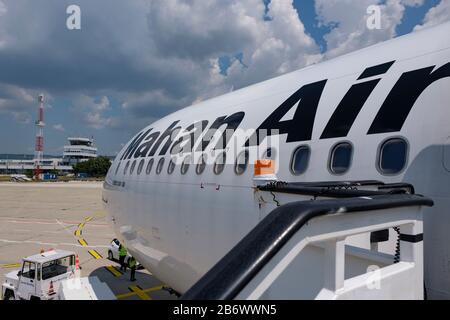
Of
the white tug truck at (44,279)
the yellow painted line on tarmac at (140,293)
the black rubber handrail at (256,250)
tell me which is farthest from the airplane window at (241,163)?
the yellow painted line on tarmac at (140,293)

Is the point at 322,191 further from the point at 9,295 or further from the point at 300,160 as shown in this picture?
the point at 9,295

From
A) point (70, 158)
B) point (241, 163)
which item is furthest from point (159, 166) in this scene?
point (70, 158)

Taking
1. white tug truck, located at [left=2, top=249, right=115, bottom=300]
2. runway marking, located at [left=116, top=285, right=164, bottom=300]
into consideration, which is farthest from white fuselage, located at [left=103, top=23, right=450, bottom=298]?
runway marking, located at [left=116, top=285, right=164, bottom=300]

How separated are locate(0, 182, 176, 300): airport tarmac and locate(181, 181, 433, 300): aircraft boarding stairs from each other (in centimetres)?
1293

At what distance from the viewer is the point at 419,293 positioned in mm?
2998

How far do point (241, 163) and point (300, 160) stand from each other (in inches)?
55.2

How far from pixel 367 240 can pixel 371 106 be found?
1.74m

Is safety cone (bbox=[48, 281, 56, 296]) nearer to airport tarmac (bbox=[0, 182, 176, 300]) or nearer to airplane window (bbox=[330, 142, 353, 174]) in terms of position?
airport tarmac (bbox=[0, 182, 176, 300])

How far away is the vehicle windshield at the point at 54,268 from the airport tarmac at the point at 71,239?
2.33 meters

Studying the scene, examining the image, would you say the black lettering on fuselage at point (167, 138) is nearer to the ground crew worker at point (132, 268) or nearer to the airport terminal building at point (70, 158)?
the ground crew worker at point (132, 268)

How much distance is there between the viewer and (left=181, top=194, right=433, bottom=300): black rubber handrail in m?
1.96

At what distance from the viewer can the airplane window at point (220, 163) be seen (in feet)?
22.9

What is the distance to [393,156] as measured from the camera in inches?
169

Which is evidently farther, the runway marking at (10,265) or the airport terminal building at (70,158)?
the airport terminal building at (70,158)
